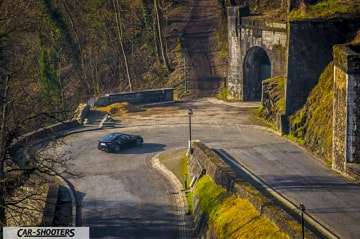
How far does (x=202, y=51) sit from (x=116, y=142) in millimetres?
29557

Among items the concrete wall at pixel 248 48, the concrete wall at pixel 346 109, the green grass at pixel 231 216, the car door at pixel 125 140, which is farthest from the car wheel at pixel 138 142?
the concrete wall at pixel 346 109

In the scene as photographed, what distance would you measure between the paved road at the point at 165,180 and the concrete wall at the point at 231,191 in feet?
5.51

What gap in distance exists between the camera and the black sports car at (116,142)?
47.8 m

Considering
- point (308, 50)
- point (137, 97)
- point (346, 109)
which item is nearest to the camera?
point (346, 109)

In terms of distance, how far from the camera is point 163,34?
80.9 meters

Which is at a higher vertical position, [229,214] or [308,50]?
[308,50]

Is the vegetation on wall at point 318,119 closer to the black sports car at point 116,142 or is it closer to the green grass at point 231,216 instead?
the green grass at point 231,216

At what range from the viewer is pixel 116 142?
157 feet

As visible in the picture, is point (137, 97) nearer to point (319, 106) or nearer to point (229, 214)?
point (319, 106)

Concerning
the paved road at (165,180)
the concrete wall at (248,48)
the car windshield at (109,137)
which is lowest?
the paved road at (165,180)

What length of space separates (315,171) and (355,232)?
972 centimetres

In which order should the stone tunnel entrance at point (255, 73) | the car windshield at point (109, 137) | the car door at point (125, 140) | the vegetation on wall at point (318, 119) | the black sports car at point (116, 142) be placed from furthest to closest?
1. the stone tunnel entrance at point (255, 73)
2. the car door at point (125, 140)
3. the car windshield at point (109, 137)
4. the black sports car at point (116, 142)
5. the vegetation on wall at point (318, 119)

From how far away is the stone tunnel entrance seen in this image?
6038 centimetres

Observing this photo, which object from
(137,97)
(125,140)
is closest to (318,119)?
(125,140)
